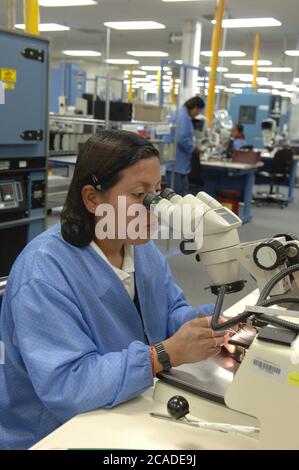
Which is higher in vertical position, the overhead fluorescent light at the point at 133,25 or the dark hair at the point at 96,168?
the overhead fluorescent light at the point at 133,25

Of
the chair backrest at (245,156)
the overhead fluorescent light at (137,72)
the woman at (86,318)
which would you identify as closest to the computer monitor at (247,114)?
the chair backrest at (245,156)

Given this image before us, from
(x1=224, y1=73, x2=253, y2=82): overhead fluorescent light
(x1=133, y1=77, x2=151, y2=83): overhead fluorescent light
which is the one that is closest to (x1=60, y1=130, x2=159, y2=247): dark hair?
(x1=224, y1=73, x2=253, y2=82): overhead fluorescent light

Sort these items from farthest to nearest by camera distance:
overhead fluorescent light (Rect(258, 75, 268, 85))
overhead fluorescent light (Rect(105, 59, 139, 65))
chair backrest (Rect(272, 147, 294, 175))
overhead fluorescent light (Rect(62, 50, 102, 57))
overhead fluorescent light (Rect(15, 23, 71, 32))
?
overhead fluorescent light (Rect(258, 75, 268, 85)) → overhead fluorescent light (Rect(105, 59, 139, 65)) → overhead fluorescent light (Rect(62, 50, 102, 57)) → overhead fluorescent light (Rect(15, 23, 71, 32)) → chair backrest (Rect(272, 147, 294, 175))

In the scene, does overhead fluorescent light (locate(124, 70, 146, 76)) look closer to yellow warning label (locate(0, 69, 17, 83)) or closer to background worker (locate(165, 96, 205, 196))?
background worker (locate(165, 96, 205, 196))

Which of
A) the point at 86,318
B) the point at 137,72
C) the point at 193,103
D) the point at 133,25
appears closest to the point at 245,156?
the point at 193,103

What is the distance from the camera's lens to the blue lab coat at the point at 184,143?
571 cm

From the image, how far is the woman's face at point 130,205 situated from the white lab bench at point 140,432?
38 centimetres

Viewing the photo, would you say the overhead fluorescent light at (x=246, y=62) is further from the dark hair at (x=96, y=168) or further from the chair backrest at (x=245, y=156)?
the dark hair at (x=96, y=168)

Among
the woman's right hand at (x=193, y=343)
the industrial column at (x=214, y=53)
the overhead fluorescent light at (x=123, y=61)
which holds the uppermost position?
the overhead fluorescent light at (x=123, y=61)

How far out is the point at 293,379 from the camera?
80 cm

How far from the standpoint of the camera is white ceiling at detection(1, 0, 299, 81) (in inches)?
296

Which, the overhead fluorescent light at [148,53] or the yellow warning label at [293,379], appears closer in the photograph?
the yellow warning label at [293,379]

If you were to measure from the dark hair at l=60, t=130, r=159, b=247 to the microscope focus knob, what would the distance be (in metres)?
0.32

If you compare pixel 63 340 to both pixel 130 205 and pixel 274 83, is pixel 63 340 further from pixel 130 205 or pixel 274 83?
pixel 274 83
